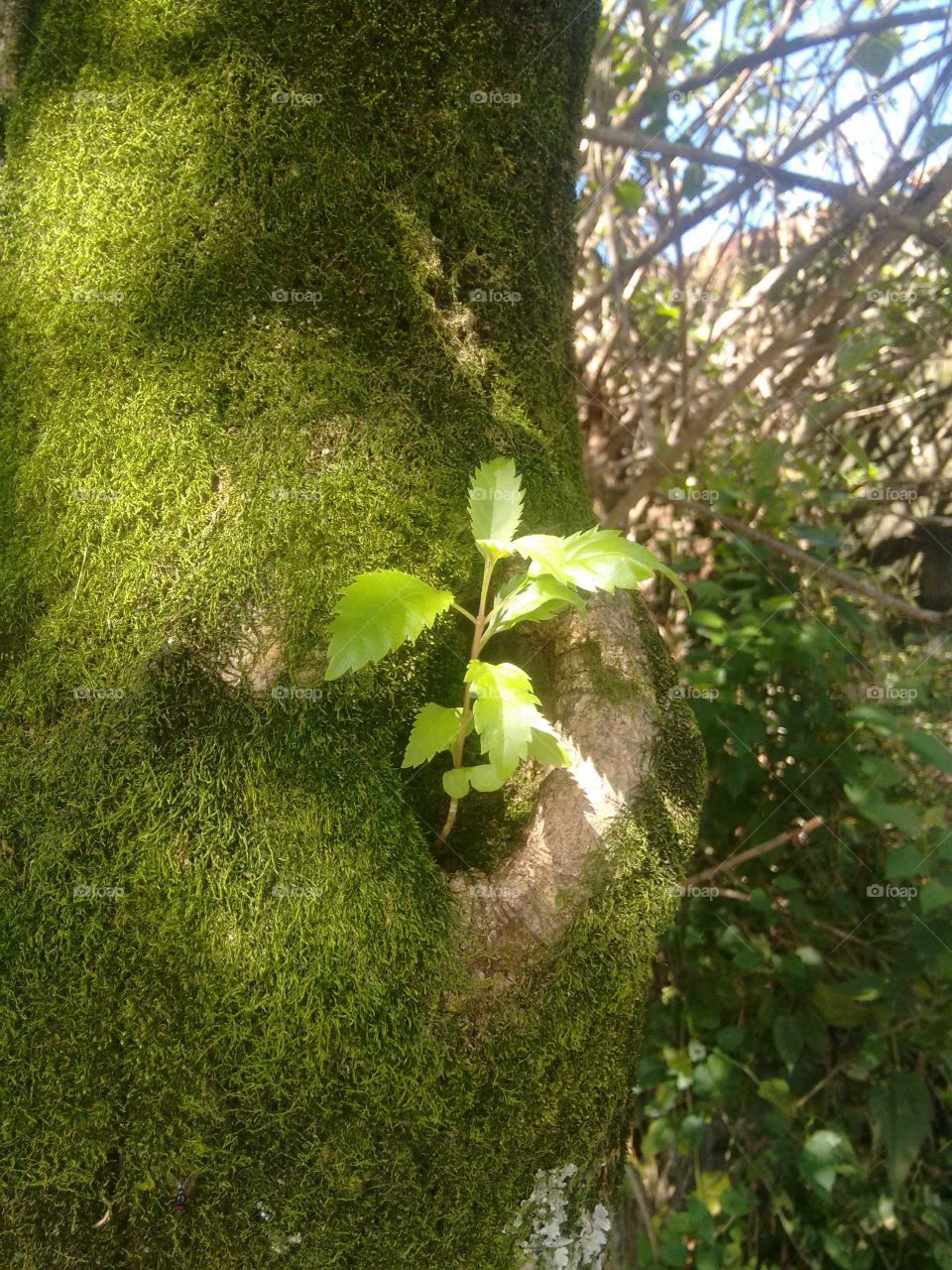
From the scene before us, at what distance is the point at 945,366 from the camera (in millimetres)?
3715

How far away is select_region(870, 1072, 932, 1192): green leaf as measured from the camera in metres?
2.48

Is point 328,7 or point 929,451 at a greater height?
point 328,7

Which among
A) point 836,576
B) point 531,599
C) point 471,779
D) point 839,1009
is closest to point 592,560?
point 531,599

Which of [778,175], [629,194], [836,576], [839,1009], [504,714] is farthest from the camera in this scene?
[629,194]

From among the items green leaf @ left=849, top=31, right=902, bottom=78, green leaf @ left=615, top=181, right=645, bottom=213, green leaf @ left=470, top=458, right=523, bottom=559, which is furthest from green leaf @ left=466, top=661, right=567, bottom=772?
green leaf @ left=849, top=31, right=902, bottom=78

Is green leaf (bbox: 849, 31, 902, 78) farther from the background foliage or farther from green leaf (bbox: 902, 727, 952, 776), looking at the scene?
green leaf (bbox: 902, 727, 952, 776)

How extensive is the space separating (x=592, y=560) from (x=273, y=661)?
1.47ft

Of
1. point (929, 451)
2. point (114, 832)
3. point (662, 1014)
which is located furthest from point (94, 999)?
point (929, 451)

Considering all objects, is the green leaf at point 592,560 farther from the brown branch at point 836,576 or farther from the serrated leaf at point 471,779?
the brown branch at point 836,576

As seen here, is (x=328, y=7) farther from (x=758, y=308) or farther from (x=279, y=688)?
(x=758, y=308)

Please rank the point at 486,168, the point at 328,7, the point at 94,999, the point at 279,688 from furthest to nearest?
1. the point at 486,168
2. the point at 328,7
3. the point at 279,688
4. the point at 94,999

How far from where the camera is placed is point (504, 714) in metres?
0.97

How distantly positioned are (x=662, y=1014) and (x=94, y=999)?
2.39 meters

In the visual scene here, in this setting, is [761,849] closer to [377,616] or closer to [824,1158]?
[824,1158]
